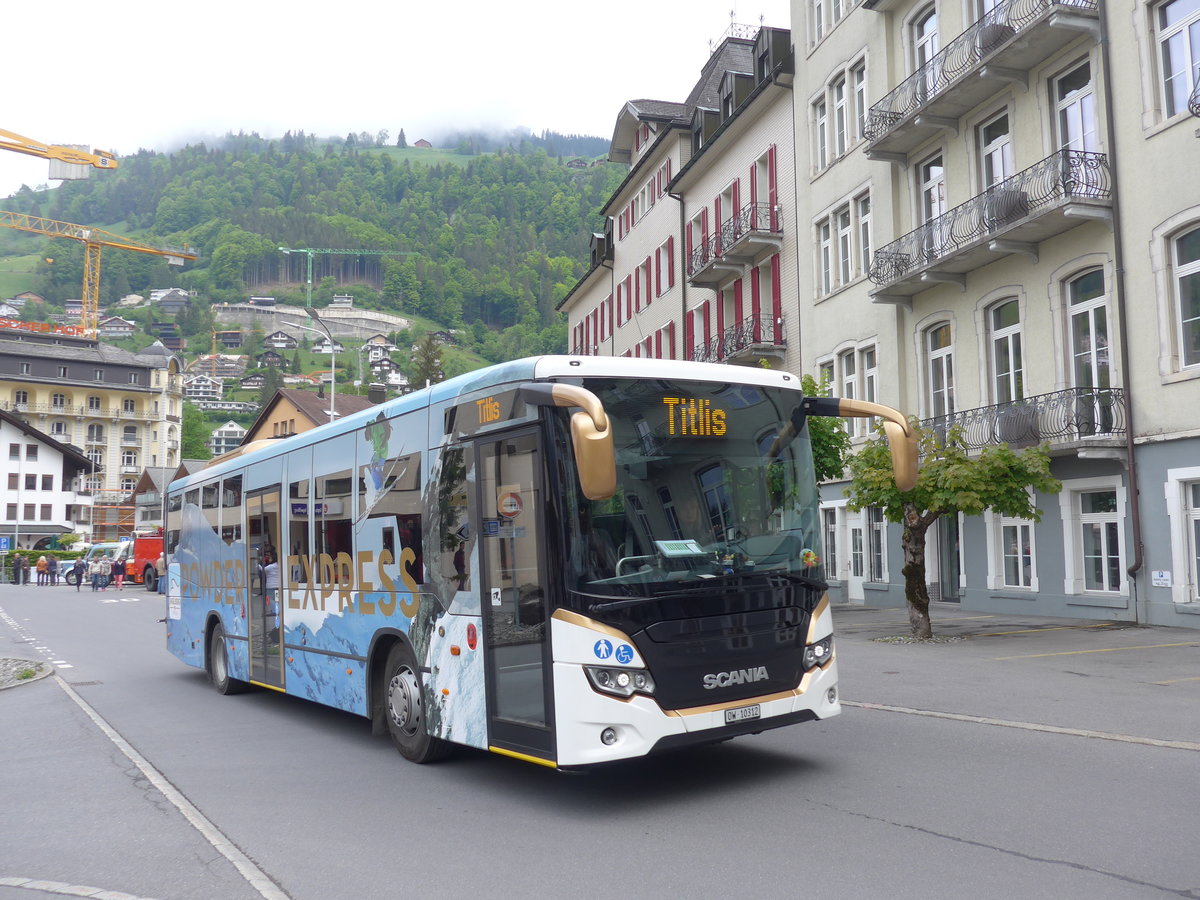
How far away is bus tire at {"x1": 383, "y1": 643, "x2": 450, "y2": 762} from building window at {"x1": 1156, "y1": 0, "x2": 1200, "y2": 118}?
1628 centimetres

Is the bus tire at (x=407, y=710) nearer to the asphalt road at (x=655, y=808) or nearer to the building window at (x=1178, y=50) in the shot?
the asphalt road at (x=655, y=808)

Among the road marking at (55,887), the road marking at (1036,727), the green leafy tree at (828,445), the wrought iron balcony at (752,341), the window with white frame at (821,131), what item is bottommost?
the road marking at (55,887)

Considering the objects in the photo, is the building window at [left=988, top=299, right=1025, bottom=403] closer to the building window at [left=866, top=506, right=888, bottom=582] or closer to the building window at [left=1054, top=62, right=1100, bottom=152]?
the building window at [left=1054, top=62, right=1100, bottom=152]

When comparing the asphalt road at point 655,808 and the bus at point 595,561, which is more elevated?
the bus at point 595,561

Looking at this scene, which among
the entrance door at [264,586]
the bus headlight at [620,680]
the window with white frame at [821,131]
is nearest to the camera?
the bus headlight at [620,680]

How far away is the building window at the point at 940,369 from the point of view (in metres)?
25.6

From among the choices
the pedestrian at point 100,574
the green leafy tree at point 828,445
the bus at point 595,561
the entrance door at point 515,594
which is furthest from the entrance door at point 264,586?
the pedestrian at point 100,574

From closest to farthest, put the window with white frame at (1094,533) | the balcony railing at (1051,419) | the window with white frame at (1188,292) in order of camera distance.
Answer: the window with white frame at (1188,292), the balcony railing at (1051,419), the window with white frame at (1094,533)

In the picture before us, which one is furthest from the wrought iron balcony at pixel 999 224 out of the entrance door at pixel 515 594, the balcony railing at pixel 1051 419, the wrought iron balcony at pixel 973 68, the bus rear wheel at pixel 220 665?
the entrance door at pixel 515 594

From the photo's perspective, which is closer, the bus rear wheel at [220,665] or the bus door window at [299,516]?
the bus door window at [299,516]

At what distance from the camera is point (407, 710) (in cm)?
887

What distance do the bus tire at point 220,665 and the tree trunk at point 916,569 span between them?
9.96 m

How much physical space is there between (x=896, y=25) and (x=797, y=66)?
547 cm

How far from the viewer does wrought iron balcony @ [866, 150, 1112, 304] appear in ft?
66.3
